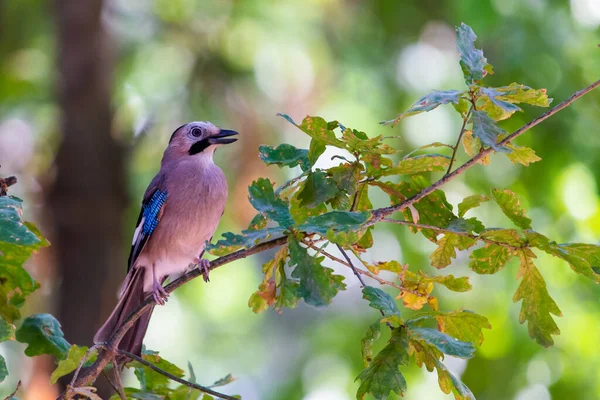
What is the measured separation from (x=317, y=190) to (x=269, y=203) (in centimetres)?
19

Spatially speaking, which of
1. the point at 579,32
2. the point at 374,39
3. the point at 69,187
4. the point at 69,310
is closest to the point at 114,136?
the point at 69,187

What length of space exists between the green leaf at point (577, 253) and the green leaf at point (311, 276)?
0.60m

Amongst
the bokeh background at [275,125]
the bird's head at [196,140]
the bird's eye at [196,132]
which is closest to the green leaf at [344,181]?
the bird's head at [196,140]

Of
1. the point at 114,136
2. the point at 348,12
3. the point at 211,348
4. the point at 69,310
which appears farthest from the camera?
the point at 211,348

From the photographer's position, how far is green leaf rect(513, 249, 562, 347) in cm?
265

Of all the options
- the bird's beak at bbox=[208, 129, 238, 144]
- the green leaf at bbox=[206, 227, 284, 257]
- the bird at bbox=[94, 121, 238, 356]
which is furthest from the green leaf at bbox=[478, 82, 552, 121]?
the bird's beak at bbox=[208, 129, 238, 144]

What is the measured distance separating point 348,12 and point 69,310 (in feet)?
13.6

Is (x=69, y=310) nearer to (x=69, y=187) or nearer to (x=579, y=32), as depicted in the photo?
(x=69, y=187)

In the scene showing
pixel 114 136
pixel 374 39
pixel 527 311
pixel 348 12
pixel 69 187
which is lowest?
pixel 527 311

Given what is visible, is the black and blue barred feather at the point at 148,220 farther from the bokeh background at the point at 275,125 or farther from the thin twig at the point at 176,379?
the bokeh background at the point at 275,125

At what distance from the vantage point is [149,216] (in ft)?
15.0

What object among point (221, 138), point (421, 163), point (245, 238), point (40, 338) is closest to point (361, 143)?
point (421, 163)

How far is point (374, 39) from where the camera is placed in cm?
819

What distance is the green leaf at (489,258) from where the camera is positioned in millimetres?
2676
